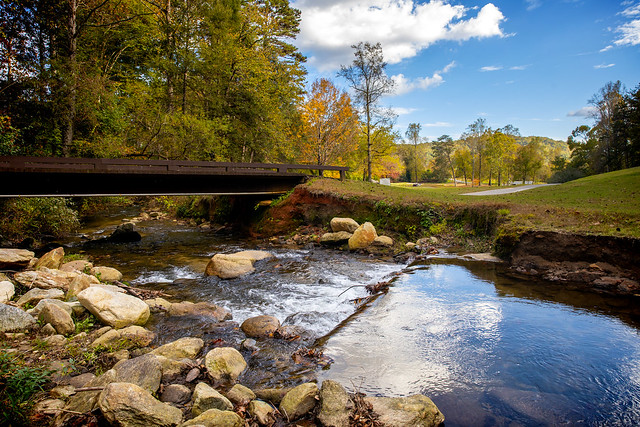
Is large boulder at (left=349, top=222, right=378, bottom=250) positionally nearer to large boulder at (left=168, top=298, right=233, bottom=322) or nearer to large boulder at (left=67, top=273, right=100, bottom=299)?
large boulder at (left=168, top=298, right=233, bottom=322)

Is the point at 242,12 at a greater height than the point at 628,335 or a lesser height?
greater

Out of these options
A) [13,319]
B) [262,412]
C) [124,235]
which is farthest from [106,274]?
[124,235]

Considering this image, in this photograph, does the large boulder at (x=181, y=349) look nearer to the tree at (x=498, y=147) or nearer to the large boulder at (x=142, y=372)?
the large boulder at (x=142, y=372)

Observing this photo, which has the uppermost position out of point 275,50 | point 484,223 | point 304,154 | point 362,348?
point 275,50

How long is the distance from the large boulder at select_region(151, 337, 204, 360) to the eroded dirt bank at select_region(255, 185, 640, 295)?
8504 millimetres

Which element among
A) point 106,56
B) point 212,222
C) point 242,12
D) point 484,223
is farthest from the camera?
point 242,12

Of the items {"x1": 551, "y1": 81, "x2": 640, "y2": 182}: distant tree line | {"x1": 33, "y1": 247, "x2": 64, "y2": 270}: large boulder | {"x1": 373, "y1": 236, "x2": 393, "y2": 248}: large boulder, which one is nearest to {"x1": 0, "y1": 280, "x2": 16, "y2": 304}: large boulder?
{"x1": 33, "y1": 247, "x2": 64, "y2": 270}: large boulder

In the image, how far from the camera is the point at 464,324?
5773mm

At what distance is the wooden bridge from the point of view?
32.4 ft

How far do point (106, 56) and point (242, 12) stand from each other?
10.8 metres

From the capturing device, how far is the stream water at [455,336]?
383 centimetres

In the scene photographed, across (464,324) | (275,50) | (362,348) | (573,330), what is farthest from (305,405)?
(275,50)

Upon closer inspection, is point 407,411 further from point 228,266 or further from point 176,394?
point 228,266

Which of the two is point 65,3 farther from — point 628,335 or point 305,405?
point 628,335
